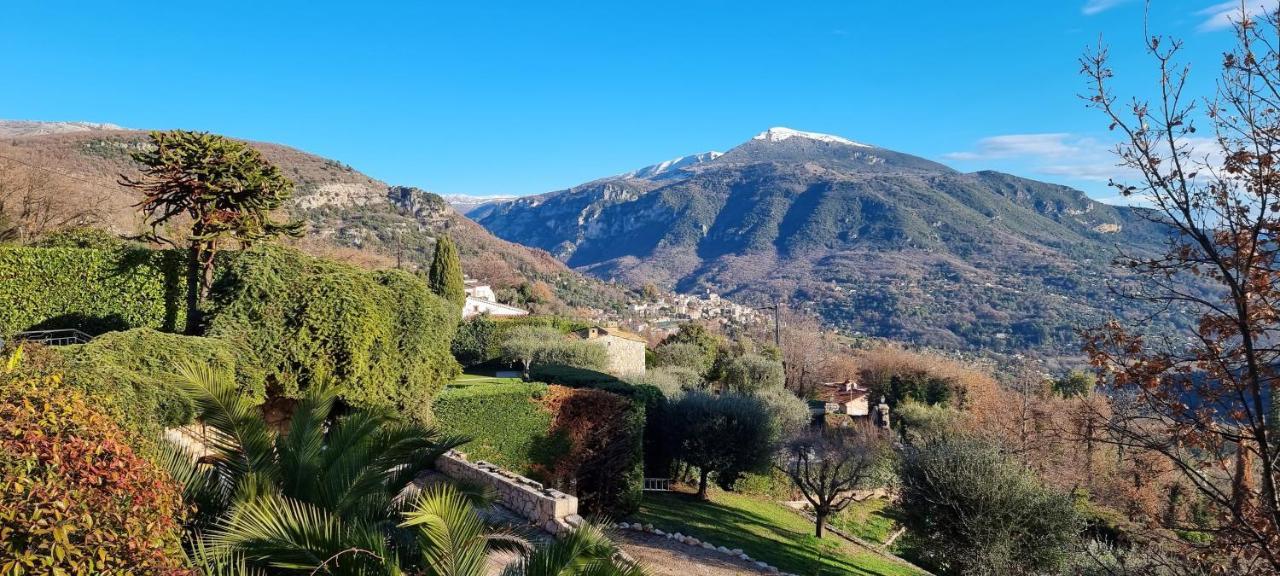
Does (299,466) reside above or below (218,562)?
below

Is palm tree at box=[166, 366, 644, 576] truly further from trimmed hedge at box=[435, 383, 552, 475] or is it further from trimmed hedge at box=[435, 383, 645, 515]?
trimmed hedge at box=[435, 383, 645, 515]

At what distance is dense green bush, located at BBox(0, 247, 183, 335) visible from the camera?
11008 mm

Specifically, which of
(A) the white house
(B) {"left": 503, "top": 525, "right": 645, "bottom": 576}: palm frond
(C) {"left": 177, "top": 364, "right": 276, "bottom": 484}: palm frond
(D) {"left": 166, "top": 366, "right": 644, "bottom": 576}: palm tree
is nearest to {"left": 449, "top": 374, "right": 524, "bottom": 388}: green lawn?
(D) {"left": 166, "top": 366, "right": 644, "bottom": 576}: palm tree

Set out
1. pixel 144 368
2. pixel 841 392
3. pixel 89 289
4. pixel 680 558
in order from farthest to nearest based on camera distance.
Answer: pixel 841 392
pixel 89 289
pixel 680 558
pixel 144 368

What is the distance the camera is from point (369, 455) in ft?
19.3

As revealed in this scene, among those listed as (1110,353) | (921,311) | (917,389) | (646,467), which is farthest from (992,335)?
(1110,353)

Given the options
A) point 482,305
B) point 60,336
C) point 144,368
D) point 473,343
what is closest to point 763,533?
point 144,368

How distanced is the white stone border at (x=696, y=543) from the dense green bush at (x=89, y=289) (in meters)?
8.97

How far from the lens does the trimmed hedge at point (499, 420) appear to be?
41.1 feet

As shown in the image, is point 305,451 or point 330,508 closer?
point 330,508

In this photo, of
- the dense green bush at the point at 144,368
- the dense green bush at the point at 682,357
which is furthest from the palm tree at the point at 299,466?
the dense green bush at the point at 682,357

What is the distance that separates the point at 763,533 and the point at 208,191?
12199 millimetres

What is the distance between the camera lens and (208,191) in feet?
35.7

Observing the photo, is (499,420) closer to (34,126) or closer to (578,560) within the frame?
(578,560)
